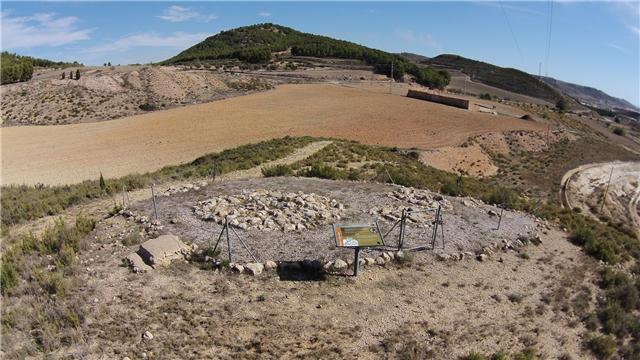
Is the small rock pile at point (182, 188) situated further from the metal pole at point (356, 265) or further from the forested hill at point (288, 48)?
the forested hill at point (288, 48)

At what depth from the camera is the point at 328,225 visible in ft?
52.0

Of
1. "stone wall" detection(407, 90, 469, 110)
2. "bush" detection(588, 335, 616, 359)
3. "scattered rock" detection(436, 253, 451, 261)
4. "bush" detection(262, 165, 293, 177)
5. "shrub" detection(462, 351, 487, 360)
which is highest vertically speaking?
"stone wall" detection(407, 90, 469, 110)

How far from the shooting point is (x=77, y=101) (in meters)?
55.1

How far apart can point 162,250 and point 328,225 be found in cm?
575

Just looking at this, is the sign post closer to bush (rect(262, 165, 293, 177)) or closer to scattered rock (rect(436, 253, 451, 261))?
scattered rock (rect(436, 253, 451, 261))

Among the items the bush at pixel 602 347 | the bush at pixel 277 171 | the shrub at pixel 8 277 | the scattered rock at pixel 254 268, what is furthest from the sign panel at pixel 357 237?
the bush at pixel 277 171

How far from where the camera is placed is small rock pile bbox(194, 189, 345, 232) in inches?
609

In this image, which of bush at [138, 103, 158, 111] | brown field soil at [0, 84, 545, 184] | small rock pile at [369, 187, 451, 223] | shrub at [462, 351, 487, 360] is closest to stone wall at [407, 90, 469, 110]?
brown field soil at [0, 84, 545, 184]

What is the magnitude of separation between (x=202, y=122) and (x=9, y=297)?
130 feet

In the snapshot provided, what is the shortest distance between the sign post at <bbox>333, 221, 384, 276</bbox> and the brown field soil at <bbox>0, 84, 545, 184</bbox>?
75.9 ft

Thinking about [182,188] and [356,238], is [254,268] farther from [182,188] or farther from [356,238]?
[182,188]

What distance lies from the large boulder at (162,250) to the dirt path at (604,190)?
3060 centimetres

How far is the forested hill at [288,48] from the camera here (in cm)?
10019

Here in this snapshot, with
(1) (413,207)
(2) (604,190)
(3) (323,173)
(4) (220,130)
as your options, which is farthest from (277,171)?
(2) (604,190)
